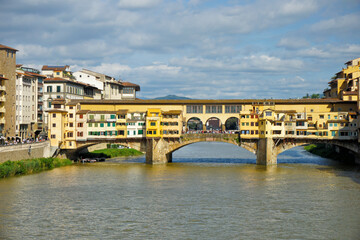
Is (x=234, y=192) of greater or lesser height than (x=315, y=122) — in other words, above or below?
below

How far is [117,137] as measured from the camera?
7619 centimetres

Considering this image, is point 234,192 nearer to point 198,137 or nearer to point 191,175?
point 191,175

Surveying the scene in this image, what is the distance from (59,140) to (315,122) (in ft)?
126

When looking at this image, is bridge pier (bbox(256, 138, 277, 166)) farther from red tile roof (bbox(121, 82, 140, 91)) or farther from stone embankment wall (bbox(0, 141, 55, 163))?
red tile roof (bbox(121, 82, 140, 91))

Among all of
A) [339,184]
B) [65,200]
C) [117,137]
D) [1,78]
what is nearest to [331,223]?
[339,184]

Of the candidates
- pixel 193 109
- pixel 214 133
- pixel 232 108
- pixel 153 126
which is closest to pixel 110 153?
pixel 153 126

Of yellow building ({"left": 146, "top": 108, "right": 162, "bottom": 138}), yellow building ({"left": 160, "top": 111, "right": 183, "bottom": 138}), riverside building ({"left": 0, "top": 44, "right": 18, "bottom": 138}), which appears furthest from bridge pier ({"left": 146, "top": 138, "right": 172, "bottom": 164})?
riverside building ({"left": 0, "top": 44, "right": 18, "bottom": 138})

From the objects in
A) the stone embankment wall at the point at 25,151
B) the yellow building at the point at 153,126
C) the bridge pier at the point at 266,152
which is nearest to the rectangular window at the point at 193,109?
the yellow building at the point at 153,126

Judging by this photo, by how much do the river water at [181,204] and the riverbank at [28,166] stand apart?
1610 mm

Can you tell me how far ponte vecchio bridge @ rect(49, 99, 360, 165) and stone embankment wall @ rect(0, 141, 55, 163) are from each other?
2.73 metres

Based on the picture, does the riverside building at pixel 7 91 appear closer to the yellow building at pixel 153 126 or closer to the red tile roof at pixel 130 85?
the yellow building at pixel 153 126

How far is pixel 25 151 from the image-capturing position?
64.1 metres

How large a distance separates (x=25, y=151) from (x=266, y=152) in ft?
110

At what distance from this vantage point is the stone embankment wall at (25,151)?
58469 mm
